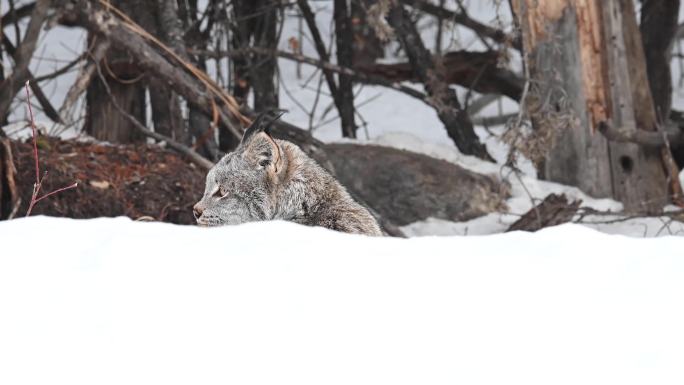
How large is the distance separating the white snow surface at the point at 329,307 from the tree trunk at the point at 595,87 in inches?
197

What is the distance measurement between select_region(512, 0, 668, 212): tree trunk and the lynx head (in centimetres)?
399

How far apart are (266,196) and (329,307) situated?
5.07ft

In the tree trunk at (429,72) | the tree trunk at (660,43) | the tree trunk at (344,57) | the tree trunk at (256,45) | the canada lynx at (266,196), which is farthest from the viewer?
the tree trunk at (344,57)

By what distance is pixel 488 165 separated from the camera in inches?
360

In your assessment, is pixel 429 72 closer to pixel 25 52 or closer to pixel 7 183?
pixel 25 52

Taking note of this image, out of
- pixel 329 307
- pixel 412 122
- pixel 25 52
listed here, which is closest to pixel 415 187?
pixel 25 52

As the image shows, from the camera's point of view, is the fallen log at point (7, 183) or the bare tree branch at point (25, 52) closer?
the fallen log at point (7, 183)

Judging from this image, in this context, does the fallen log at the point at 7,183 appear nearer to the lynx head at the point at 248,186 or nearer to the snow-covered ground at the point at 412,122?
the snow-covered ground at the point at 412,122

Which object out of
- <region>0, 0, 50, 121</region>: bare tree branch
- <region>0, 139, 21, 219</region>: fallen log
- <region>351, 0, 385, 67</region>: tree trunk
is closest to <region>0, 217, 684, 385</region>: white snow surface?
<region>0, 139, 21, 219</region>: fallen log

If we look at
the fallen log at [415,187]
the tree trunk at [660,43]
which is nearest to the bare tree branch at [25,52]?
the fallen log at [415,187]

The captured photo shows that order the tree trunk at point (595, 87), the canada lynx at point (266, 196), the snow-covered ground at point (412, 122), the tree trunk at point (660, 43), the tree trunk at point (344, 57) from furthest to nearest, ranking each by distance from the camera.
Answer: the tree trunk at point (344, 57) < the tree trunk at point (660, 43) < the tree trunk at point (595, 87) < the snow-covered ground at point (412, 122) < the canada lynx at point (266, 196)

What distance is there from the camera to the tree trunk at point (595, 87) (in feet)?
27.5

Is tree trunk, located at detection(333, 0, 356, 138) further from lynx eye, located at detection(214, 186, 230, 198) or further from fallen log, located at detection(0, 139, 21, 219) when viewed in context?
lynx eye, located at detection(214, 186, 230, 198)

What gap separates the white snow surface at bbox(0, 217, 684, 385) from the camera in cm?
296
